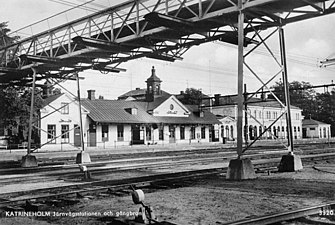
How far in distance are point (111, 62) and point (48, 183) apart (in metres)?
7.21

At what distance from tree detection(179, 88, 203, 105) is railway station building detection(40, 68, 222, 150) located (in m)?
12.9

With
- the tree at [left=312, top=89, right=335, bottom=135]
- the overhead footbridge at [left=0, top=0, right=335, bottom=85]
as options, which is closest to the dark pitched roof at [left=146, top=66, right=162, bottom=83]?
the overhead footbridge at [left=0, top=0, right=335, bottom=85]

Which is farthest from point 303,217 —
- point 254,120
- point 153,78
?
point 254,120

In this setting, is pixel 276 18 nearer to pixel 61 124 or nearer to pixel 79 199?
pixel 79 199

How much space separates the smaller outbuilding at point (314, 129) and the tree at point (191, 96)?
27.0 m

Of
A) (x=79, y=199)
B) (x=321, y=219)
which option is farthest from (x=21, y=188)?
(x=321, y=219)

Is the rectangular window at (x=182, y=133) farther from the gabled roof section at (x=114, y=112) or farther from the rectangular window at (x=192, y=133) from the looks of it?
the gabled roof section at (x=114, y=112)

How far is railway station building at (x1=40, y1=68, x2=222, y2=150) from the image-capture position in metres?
43.3

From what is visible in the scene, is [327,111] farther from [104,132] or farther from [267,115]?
[104,132]

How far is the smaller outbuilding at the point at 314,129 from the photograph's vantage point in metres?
88.8

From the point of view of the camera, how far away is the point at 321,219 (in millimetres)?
6668

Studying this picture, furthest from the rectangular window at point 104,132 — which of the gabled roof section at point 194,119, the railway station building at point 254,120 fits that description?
the railway station building at point 254,120

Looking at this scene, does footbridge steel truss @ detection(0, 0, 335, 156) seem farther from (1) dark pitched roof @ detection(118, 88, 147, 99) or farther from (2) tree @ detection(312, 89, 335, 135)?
(2) tree @ detection(312, 89, 335, 135)

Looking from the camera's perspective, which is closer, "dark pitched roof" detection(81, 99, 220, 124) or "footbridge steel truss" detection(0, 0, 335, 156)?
"footbridge steel truss" detection(0, 0, 335, 156)
